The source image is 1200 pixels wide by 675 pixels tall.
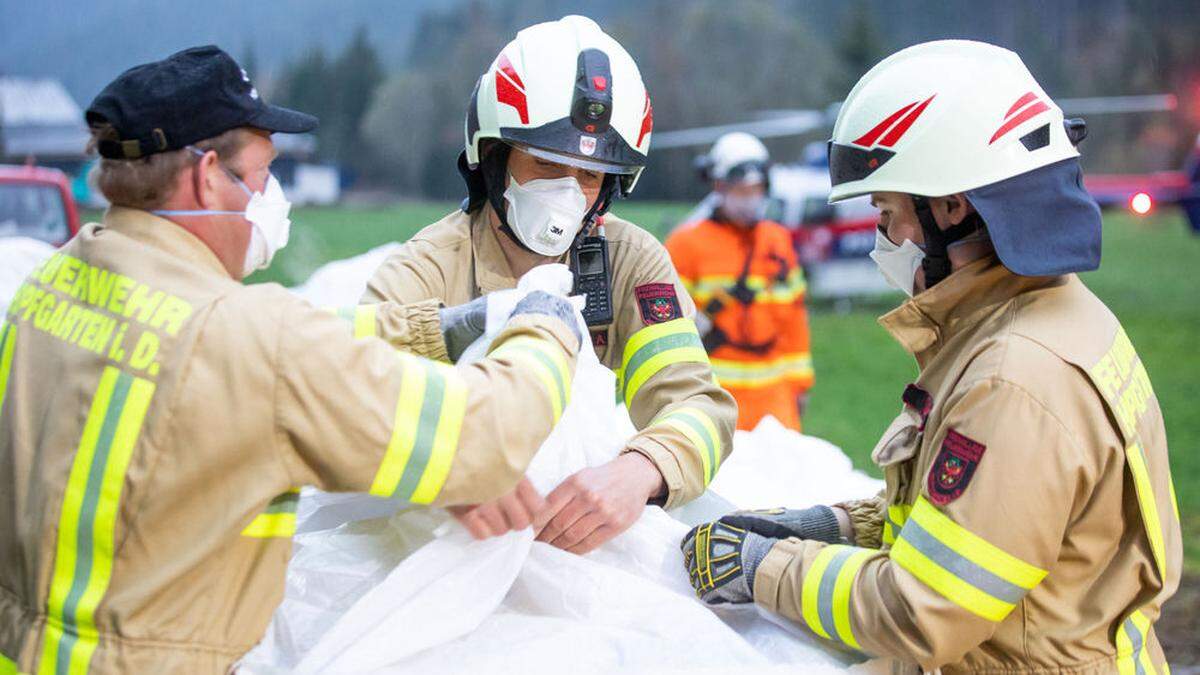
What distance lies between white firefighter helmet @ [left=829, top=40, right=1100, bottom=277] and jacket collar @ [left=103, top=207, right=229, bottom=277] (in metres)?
1.18

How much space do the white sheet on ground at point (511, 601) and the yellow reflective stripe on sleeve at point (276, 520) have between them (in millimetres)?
250

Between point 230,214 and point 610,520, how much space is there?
0.92m

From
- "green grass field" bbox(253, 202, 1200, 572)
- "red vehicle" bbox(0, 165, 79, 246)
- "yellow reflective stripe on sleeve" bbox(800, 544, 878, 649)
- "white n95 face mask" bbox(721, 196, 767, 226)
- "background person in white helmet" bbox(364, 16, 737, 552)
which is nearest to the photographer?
"yellow reflective stripe on sleeve" bbox(800, 544, 878, 649)

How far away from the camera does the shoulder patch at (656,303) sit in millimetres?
2787

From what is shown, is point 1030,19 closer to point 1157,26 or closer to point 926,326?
point 1157,26

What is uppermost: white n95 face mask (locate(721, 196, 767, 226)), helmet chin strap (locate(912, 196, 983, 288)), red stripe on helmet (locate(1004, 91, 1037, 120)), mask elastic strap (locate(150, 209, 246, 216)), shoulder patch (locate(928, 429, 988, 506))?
red stripe on helmet (locate(1004, 91, 1037, 120))

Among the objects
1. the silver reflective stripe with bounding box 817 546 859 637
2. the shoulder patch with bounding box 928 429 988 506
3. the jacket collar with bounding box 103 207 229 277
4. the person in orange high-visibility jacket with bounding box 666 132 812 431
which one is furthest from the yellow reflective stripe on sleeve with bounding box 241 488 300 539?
the person in orange high-visibility jacket with bounding box 666 132 812 431

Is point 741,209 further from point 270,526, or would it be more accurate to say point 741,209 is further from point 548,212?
point 270,526

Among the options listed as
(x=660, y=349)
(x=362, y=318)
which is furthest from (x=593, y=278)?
(x=362, y=318)

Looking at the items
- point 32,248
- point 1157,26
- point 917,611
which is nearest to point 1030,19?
point 1157,26

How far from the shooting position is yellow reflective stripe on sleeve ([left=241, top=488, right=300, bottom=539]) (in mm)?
1730

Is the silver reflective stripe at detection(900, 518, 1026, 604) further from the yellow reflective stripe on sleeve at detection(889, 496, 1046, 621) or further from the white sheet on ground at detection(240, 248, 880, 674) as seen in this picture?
the white sheet on ground at detection(240, 248, 880, 674)

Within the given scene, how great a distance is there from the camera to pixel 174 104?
1.79 meters

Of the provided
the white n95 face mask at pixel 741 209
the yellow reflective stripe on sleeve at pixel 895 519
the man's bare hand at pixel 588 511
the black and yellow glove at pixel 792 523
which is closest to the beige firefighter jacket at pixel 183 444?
the man's bare hand at pixel 588 511
